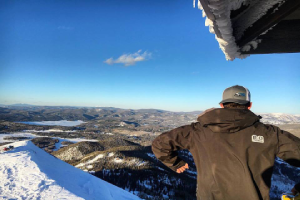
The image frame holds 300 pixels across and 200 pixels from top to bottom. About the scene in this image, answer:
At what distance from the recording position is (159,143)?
253 cm

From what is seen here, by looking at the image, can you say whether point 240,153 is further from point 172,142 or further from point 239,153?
point 172,142

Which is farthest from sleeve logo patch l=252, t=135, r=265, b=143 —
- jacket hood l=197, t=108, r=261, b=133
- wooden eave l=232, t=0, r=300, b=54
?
wooden eave l=232, t=0, r=300, b=54

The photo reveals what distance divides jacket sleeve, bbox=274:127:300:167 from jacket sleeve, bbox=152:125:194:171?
108cm

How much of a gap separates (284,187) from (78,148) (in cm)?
15648

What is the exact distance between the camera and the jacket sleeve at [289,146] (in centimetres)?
191

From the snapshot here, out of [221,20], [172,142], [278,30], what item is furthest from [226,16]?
[172,142]

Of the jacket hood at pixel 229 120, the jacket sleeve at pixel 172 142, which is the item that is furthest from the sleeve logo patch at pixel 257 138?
the jacket sleeve at pixel 172 142

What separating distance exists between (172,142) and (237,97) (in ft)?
3.76

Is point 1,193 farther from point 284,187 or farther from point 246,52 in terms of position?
point 284,187

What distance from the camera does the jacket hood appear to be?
1972 millimetres

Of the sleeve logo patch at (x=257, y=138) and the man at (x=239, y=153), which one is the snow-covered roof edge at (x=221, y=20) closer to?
the man at (x=239, y=153)

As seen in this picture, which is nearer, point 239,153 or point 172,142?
point 239,153

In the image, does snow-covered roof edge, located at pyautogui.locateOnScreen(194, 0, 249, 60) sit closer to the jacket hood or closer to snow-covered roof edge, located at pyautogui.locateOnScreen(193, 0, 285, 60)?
snow-covered roof edge, located at pyautogui.locateOnScreen(193, 0, 285, 60)

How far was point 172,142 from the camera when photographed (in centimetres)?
243
